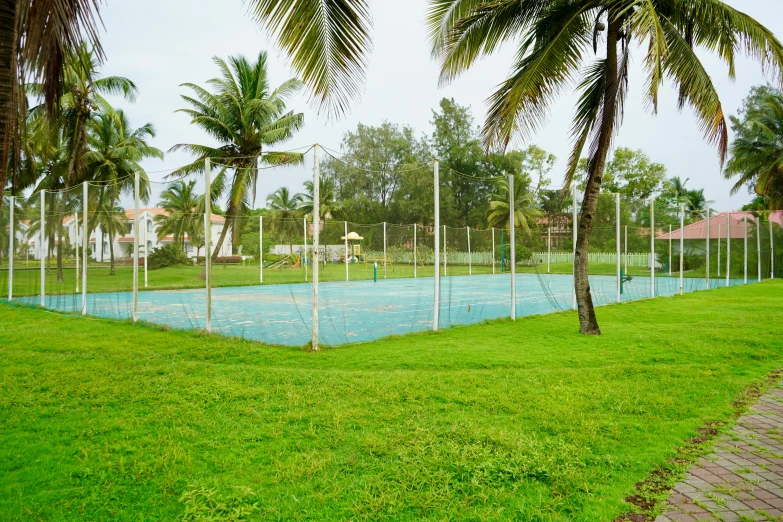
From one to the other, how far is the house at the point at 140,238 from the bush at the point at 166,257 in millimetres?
152

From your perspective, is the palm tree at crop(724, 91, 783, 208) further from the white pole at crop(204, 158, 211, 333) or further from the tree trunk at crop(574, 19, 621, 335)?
the white pole at crop(204, 158, 211, 333)

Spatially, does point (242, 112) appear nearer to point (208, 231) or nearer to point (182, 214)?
point (182, 214)

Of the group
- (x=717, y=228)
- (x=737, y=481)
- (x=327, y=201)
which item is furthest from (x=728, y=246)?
(x=737, y=481)

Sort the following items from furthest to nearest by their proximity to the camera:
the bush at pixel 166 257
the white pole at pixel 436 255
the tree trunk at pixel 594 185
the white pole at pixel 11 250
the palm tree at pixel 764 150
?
the palm tree at pixel 764 150, the white pole at pixel 11 250, the bush at pixel 166 257, the white pole at pixel 436 255, the tree trunk at pixel 594 185

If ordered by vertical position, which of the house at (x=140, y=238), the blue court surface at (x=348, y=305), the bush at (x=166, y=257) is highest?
the house at (x=140, y=238)

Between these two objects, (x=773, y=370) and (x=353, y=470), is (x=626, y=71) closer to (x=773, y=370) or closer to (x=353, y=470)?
(x=773, y=370)

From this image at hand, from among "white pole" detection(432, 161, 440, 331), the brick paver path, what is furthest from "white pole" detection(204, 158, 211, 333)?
the brick paver path

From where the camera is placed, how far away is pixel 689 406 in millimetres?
4023

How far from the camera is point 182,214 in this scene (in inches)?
407

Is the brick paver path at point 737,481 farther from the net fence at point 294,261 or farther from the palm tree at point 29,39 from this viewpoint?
the net fence at point 294,261

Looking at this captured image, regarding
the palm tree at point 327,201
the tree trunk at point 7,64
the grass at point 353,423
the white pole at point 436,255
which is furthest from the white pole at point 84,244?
the tree trunk at point 7,64

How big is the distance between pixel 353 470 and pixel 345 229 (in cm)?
1162

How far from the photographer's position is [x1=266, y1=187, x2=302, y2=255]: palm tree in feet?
29.9

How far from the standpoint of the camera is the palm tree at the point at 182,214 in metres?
8.97
